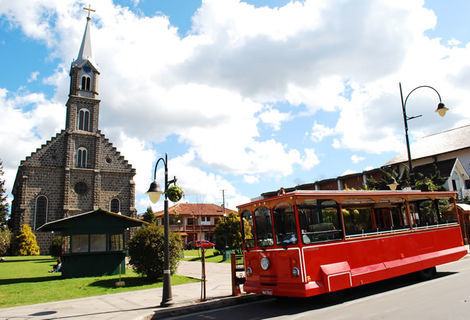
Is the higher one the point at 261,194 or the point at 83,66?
the point at 83,66

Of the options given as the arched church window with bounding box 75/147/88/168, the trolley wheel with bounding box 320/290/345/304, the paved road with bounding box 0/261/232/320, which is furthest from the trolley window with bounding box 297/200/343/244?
the arched church window with bounding box 75/147/88/168

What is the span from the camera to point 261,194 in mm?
48188

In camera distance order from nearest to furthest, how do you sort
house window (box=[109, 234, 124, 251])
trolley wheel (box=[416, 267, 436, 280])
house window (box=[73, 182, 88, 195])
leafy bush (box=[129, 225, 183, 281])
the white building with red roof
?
trolley wheel (box=[416, 267, 436, 280]) → leafy bush (box=[129, 225, 183, 281]) → house window (box=[109, 234, 124, 251]) → house window (box=[73, 182, 88, 195]) → the white building with red roof

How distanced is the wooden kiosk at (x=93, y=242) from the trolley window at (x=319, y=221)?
11.4 metres

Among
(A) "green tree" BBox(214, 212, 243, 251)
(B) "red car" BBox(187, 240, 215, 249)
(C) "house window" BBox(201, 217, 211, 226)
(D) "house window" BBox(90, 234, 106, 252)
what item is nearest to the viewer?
(D) "house window" BBox(90, 234, 106, 252)

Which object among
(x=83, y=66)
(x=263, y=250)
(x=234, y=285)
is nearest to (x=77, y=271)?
(x=234, y=285)

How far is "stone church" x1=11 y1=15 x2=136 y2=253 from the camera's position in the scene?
40.1 meters

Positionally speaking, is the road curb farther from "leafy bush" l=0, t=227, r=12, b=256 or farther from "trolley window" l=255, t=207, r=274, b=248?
"leafy bush" l=0, t=227, r=12, b=256

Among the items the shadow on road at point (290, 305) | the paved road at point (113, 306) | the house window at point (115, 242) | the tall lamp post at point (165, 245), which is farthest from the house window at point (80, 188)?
the shadow on road at point (290, 305)

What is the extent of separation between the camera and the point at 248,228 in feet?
35.5

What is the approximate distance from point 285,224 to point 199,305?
3.36 meters

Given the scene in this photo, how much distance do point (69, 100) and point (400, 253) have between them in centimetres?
4467

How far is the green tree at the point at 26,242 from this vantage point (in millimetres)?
36469

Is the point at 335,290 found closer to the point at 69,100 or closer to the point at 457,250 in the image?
the point at 457,250
